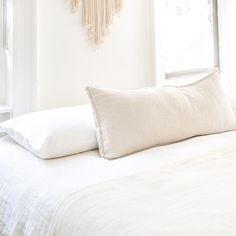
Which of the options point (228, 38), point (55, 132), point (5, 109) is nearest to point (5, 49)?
point (5, 109)

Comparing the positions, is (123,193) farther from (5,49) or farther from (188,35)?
(188,35)

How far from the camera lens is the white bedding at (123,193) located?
75 centimetres

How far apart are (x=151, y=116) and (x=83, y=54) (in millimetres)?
784

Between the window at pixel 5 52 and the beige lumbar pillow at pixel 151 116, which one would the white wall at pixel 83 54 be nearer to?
the window at pixel 5 52

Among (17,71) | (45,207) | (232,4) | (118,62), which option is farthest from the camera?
(232,4)

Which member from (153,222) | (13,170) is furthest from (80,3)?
(153,222)

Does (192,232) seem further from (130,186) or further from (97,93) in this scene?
(97,93)

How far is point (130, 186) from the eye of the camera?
965mm

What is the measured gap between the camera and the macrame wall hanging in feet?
6.33

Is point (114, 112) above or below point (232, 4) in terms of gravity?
below

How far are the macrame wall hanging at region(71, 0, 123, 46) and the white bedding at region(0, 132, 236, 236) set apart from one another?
92cm

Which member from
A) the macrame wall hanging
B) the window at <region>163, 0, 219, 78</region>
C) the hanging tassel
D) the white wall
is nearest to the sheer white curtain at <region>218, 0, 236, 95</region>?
the window at <region>163, 0, 219, 78</region>

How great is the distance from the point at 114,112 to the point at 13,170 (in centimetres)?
46

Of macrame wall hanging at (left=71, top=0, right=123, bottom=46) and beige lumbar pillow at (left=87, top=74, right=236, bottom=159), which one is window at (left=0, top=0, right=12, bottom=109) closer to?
macrame wall hanging at (left=71, top=0, right=123, bottom=46)
